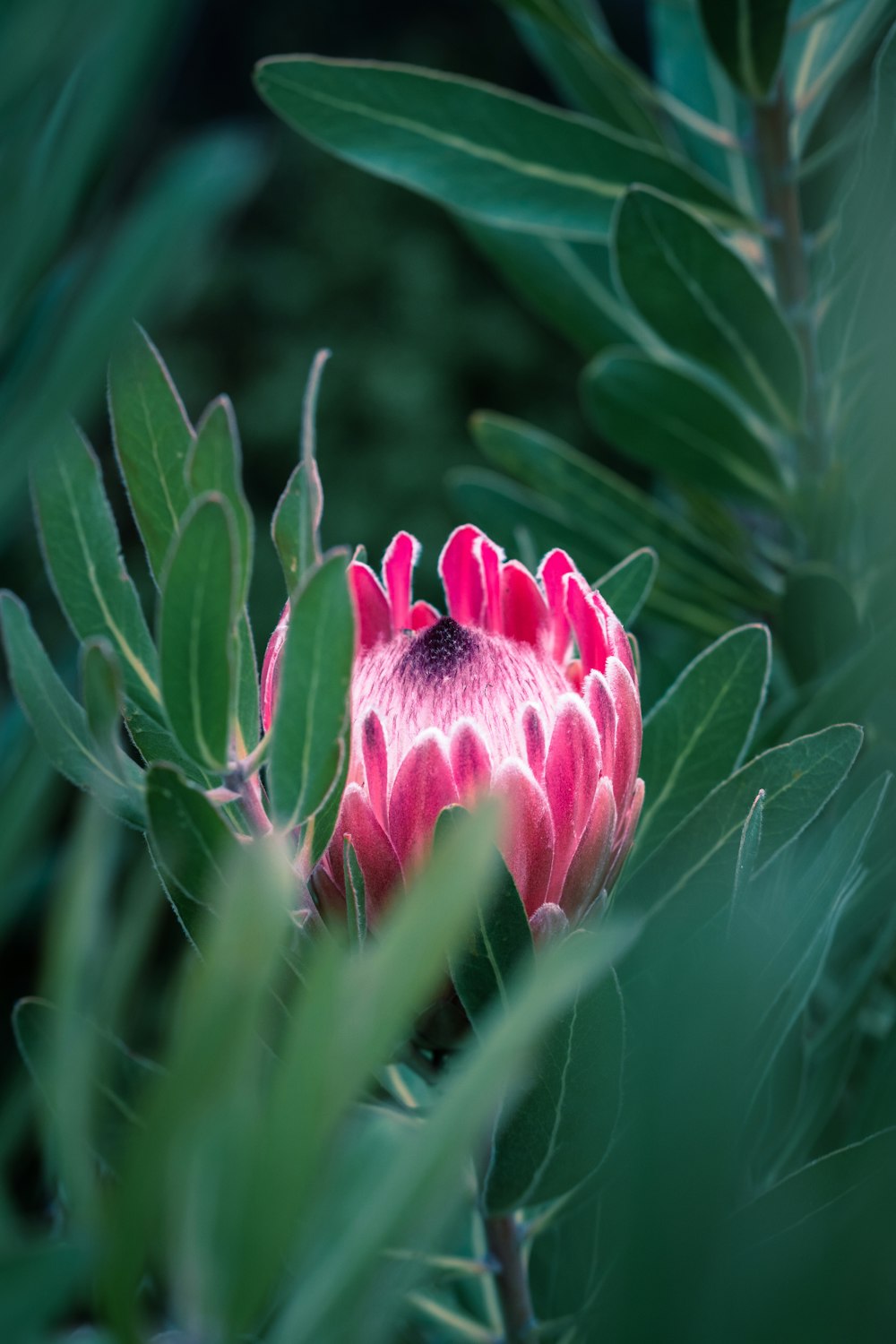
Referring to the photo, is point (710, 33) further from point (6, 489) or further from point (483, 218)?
point (6, 489)

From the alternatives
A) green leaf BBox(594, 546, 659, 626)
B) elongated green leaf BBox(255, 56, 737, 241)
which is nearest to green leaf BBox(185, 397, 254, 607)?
green leaf BBox(594, 546, 659, 626)

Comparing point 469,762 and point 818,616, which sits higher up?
point 469,762

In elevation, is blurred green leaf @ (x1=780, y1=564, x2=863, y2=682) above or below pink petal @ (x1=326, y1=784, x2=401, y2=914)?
below

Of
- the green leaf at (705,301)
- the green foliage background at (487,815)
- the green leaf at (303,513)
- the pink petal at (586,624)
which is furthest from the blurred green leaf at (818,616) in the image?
the green leaf at (303,513)

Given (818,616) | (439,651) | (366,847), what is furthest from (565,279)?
(366,847)

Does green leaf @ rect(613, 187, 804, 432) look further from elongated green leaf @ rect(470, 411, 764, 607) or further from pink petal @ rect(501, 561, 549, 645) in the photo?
pink petal @ rect(501, 561, 549, 645)

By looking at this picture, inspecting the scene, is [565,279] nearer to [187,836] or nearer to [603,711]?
[603,711]
